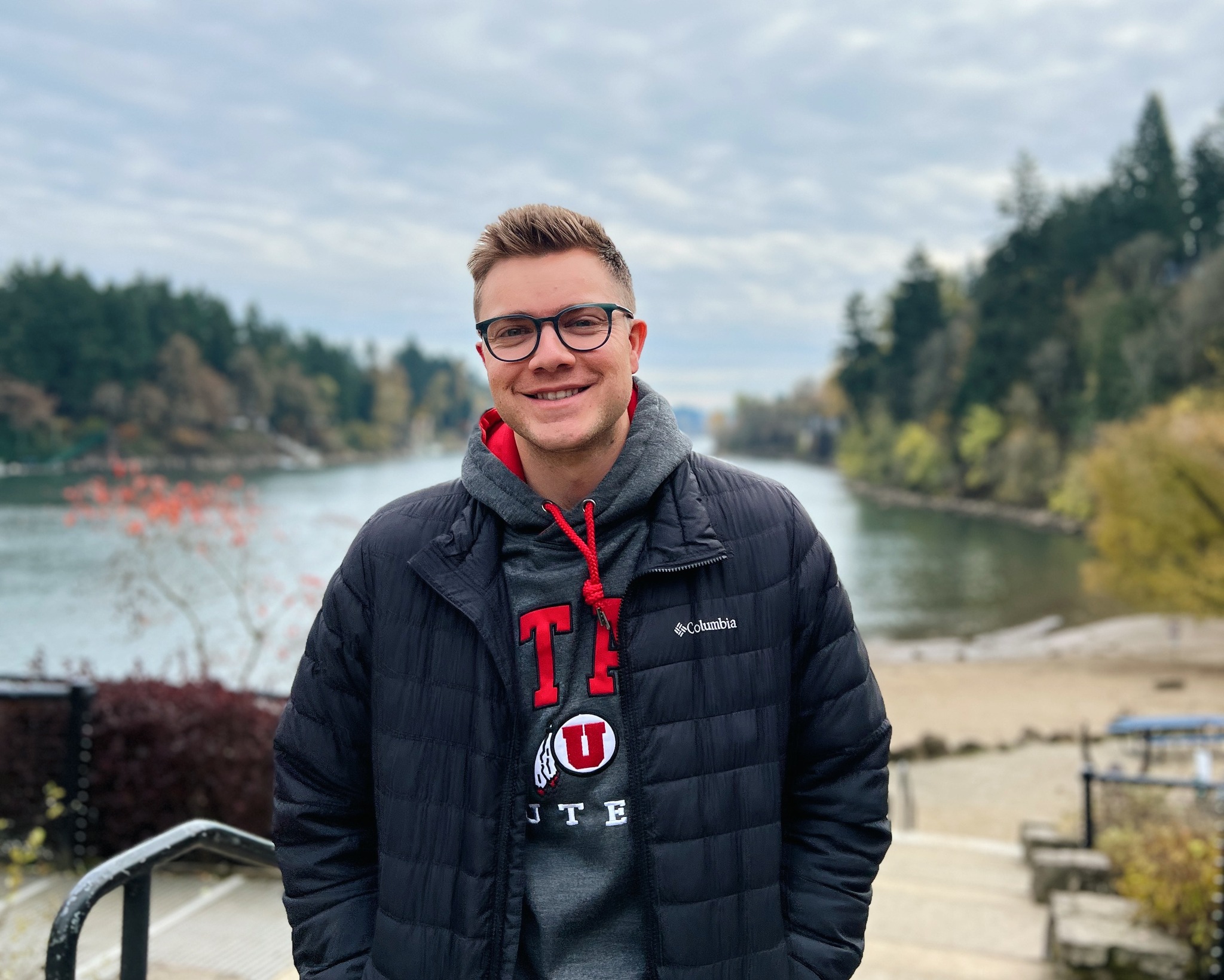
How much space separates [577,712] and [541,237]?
796 mm

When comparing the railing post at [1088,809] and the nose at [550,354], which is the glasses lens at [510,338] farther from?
the railing post at [1088,809]

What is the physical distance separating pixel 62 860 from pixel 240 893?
3.76ft

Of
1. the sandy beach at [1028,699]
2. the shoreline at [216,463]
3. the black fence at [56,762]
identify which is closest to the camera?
the black fence at [56,762]

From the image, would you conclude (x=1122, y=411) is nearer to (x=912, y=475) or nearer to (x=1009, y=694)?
(x=912, y=475)

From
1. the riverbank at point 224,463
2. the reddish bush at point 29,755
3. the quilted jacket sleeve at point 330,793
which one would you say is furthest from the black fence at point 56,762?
the riverbank at point 224,463

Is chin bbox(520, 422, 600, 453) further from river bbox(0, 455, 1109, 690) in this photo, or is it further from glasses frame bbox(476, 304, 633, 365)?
Answer: river bbox(0, 455, 1109, 690)

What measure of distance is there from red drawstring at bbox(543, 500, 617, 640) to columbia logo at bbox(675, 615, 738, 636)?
0.37 feet

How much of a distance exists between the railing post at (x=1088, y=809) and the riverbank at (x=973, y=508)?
41.1 meters

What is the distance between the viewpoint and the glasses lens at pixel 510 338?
5.52 feet

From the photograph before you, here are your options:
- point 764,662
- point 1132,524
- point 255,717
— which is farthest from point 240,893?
point 1132,524

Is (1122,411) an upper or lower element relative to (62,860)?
upper

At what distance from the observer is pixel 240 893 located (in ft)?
14.9

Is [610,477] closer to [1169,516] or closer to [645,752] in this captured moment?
[645,752]

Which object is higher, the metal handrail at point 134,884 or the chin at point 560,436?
the chin at point 560,436
